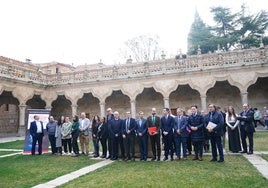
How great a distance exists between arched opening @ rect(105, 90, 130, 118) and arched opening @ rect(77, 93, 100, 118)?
4.06 feet

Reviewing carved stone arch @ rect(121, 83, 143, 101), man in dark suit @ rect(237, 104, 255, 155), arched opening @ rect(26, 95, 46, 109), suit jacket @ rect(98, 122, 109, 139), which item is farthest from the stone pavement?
arched opening @ rect(26, 95, 46, 109)

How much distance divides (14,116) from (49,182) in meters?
24.1

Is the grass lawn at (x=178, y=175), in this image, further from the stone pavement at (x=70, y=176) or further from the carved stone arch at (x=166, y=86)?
the carved stone arch at (x=166, y=86)

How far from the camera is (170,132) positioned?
306 inches

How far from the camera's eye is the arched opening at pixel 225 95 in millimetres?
19688

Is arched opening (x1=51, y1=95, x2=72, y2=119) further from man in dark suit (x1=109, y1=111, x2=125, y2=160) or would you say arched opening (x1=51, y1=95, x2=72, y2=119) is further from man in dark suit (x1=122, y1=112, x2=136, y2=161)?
man in dark suit (x1=122, y1=112, x2=136, y2=161)

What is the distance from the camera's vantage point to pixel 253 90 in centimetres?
1947

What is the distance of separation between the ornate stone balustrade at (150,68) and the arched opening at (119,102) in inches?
115

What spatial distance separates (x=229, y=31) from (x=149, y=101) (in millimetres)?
18431

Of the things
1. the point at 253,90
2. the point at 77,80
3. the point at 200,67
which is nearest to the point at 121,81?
the point at 77,80

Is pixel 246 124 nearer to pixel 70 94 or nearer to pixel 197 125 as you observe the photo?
pixel 197 125

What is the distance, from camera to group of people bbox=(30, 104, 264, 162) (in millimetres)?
7458

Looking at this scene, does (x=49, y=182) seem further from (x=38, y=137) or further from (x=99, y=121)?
(x=38, y=137)

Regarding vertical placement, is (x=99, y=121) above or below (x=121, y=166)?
above
